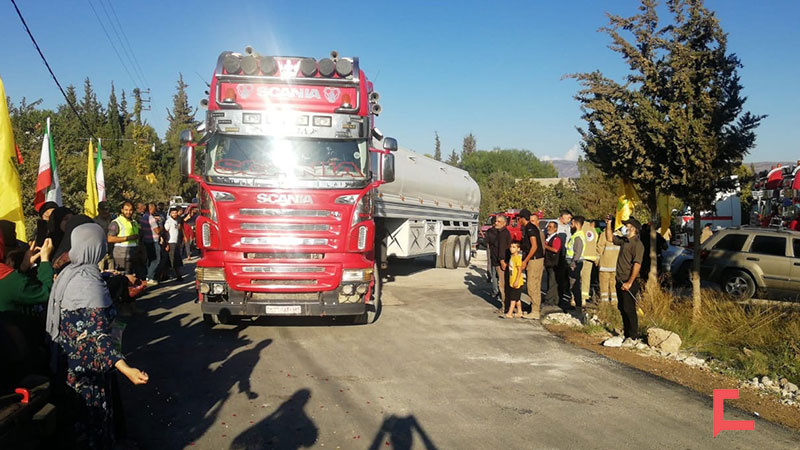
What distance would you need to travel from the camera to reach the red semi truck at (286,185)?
27.9 feet

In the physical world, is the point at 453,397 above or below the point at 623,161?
below

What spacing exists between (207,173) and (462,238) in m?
13.0

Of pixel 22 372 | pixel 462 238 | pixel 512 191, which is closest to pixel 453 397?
pixel 22 372

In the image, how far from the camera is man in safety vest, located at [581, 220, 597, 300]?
37.9 ft

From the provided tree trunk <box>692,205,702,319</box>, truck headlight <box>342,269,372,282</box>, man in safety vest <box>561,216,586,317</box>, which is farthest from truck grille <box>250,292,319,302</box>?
tree trunk <box>692,205,702,319</box>

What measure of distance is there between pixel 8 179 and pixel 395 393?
5.18m

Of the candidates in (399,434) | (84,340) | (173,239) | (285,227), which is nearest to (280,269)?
(285,227)

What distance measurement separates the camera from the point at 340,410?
5.74 meters

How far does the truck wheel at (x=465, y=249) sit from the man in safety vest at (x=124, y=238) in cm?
1170

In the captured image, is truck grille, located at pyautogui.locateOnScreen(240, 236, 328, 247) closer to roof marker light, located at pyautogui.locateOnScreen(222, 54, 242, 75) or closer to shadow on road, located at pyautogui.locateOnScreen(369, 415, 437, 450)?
roof marker light, located at pyautogui.locateOnScreen(222, 54, 242, 75)

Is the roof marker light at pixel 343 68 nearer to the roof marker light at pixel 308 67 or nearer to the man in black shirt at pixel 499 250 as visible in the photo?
the roof marker light at pixel 308 67

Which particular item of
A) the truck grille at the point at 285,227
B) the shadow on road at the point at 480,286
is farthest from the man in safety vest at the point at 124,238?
the shadow on road at the point at 480,286

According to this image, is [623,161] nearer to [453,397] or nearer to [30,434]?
[453,397]

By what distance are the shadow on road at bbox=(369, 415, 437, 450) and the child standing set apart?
17.9 ft
